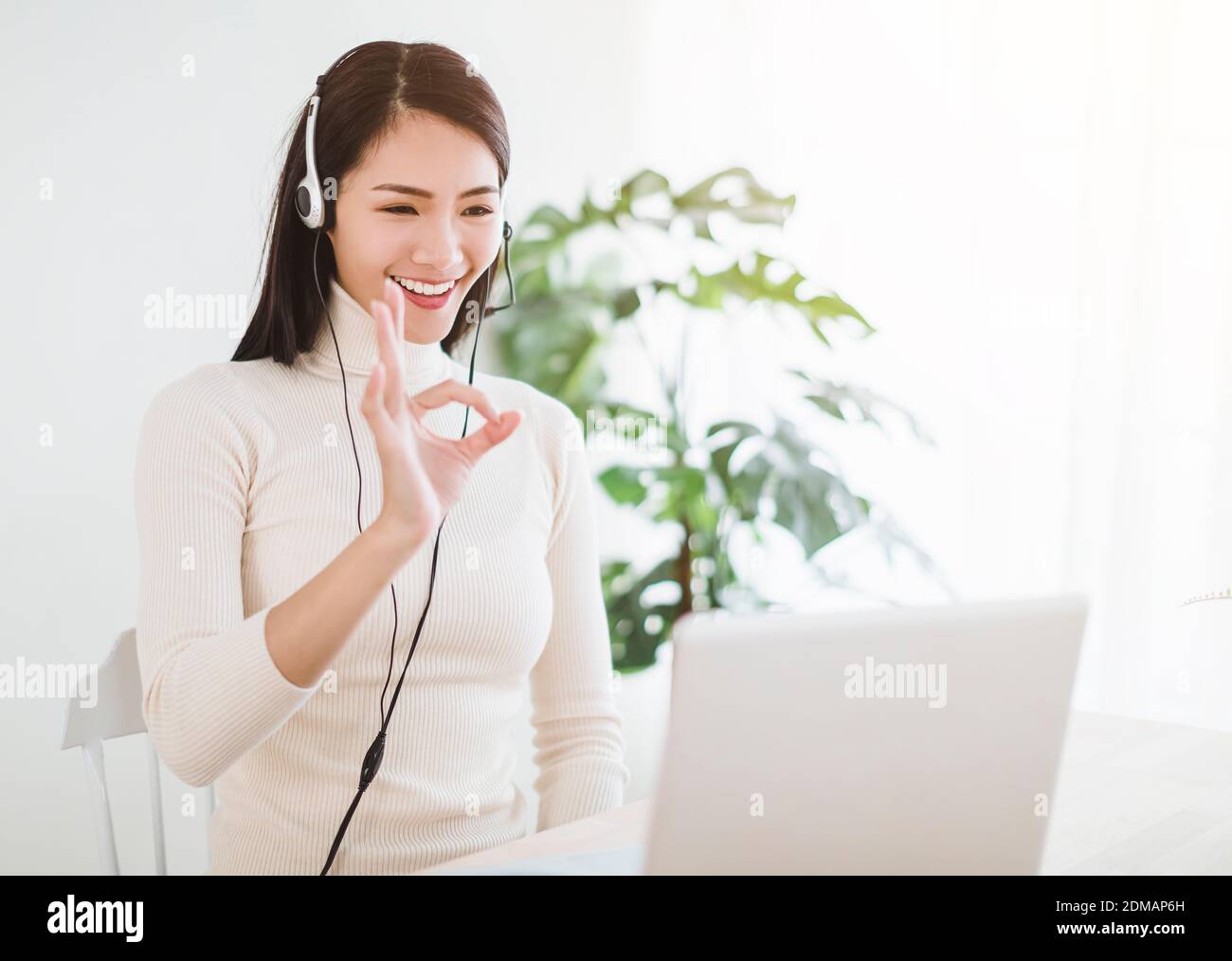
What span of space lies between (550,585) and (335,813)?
37cm

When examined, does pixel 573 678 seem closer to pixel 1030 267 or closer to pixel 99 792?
pixel 99 792

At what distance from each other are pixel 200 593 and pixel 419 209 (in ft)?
1.52

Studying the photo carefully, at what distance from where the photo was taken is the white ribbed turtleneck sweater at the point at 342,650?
3.43 feet

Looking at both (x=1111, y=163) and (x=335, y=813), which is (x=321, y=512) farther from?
(x=1111, y=163)

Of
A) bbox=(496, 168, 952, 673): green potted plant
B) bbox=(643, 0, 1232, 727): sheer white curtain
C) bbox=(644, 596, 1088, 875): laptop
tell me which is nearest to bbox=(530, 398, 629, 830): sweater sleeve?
bbox=(644, 596, 1088, 875): laptop

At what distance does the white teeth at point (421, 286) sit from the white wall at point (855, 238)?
89 centimetres

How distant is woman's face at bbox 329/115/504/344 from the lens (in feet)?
3.88

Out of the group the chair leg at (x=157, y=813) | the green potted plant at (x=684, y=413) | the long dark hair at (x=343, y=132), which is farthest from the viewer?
the green potted plant at (x=684, y=413)

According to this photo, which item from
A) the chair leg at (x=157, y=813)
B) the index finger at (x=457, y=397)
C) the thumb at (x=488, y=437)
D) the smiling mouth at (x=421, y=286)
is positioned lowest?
the chair leg at (x=157, y=813)

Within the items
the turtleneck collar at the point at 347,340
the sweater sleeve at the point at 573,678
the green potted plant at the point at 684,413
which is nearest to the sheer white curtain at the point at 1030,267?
the green potted plant at the point at 684,413

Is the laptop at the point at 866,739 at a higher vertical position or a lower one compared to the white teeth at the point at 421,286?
lower

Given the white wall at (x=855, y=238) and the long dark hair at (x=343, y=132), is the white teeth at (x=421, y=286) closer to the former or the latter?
the long dark hair at (x=343, y=132)

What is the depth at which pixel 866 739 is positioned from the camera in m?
0.67

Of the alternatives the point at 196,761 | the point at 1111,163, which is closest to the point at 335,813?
the point at 196,761
